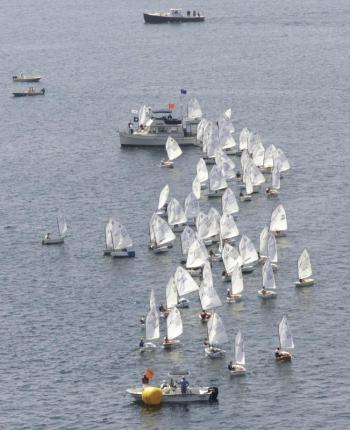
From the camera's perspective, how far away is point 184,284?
184750 millimetres

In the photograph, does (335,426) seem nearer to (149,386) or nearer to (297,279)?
(149,386)

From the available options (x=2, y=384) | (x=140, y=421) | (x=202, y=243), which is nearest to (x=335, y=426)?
(x=140, y=421)

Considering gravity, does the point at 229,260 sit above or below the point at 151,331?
above

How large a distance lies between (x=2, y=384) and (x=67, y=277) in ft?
117

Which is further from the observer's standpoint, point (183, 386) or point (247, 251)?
point (247, 251)

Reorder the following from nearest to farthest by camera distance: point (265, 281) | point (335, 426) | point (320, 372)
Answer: point (335, 426), point (320, 372), point (265, 281)

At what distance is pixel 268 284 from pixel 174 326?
17.7 metres

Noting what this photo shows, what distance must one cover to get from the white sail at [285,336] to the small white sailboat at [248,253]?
28.3 m

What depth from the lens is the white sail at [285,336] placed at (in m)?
165

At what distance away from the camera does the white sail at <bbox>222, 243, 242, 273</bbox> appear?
19062cm

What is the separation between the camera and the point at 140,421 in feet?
502

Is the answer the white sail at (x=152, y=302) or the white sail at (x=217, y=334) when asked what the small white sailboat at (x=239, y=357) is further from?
the white sail at (x=152, y=302)

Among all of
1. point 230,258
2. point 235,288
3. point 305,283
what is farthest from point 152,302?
point 305,283

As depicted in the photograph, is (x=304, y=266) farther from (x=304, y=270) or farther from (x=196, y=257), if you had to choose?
(x=196, y=257)
